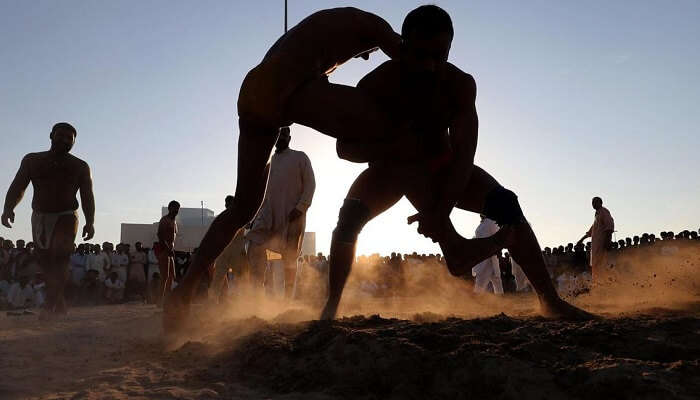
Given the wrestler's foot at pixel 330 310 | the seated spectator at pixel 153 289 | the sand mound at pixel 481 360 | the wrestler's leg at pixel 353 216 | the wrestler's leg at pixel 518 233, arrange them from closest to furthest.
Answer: the sand mound at pixel 481 360 → the wrestler's leg at pixel 518 233 → the wrestler's foot at pixel 330 310 → the wrestler's leg at pixel 353 216 → the seated spectator at pixel 153 289

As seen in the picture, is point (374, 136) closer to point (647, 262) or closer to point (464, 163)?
point (464, 163)

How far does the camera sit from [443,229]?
9.37 ft

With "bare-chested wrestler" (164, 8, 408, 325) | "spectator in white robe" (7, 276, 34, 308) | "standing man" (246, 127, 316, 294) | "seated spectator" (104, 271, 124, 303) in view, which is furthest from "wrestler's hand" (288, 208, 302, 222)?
"seated spectator" (104, 271, 124, 303)

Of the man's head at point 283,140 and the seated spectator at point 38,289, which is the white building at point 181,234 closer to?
the seated spectator at point 38,289

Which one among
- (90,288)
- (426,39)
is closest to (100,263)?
(90,288)

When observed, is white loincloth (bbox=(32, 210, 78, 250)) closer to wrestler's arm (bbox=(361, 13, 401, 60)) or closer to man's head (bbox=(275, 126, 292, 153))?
man's head (bbox=(275, 126, 292, 153))

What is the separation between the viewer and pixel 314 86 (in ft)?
8.74

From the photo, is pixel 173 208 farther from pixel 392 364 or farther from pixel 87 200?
pixel 392 364

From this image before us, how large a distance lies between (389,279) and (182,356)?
13354 millimetres

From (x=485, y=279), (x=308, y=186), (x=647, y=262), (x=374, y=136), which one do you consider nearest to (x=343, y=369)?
(x=374, y=136)

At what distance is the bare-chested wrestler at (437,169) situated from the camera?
2.73 meters

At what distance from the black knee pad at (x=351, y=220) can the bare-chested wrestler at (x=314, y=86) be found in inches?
22.3

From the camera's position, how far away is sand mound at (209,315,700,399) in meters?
1.66

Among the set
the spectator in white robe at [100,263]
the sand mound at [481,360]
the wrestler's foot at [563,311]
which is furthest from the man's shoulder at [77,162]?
the spectator in white robe at [100,263]
